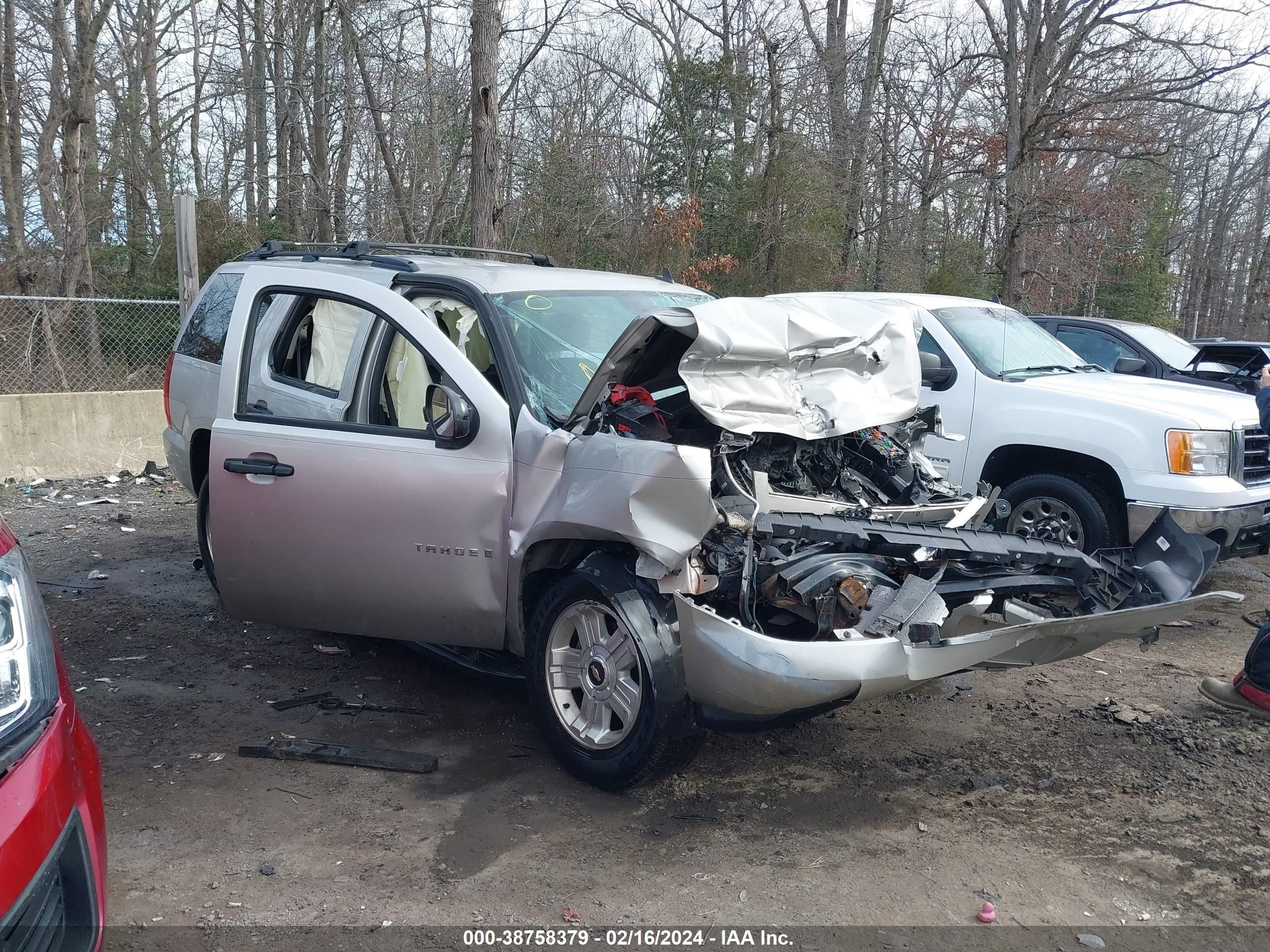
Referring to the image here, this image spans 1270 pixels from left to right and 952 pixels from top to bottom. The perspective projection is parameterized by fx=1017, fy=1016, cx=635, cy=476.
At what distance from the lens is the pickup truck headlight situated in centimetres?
586

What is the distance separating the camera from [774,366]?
3.95 meters

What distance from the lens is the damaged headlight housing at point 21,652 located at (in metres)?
2.14

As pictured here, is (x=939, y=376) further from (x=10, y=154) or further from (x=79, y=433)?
(x=10, y=154)

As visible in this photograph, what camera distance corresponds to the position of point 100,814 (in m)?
2.38

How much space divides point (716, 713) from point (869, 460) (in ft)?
5.14

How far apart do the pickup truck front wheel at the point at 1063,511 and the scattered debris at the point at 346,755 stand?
12.3ft

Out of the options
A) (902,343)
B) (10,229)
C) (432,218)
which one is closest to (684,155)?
(432,218)

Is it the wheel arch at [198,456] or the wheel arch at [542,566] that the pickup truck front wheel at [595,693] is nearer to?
the wheel arch at [542,566]

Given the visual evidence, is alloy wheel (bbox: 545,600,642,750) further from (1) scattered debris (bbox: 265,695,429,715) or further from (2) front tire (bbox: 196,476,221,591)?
(2) front tire (bbox: 196,476,221,591)

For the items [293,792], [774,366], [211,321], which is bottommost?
[293,792]

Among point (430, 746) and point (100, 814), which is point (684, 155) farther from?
point (100, 814)

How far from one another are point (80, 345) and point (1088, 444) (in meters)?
10.1

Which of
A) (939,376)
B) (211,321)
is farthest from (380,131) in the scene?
(939,376)

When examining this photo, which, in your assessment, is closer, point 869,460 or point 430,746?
point 430,746
